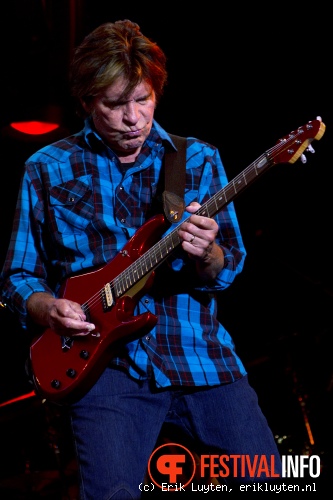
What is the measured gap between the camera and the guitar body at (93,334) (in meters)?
2.41

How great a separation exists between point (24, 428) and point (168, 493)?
450cm

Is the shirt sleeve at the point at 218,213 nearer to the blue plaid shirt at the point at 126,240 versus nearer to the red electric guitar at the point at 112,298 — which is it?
the blue plaid shirt at the point at 126,240

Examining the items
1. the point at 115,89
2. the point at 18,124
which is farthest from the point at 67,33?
the point at 115,89

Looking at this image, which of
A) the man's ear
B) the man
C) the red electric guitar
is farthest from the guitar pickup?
the man's ear

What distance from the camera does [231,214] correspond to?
2.74 meters

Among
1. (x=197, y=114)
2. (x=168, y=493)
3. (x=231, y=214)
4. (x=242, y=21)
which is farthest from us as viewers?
(x=197, y=114)

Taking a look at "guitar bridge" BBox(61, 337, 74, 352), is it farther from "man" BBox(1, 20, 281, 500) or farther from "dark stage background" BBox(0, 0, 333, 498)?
"dark stage background" BBox(0, 0, 333, 498)

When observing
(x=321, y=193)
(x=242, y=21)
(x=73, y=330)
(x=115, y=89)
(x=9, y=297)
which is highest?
(x=242, y=21)

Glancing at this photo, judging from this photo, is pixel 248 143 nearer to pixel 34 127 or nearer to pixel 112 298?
pixel 34 127

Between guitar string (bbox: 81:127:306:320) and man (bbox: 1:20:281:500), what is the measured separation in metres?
0.05

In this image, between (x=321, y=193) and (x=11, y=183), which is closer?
(x=321, y=193)

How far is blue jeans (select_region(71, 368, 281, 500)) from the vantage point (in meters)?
2.24

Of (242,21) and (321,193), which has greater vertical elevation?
(242,21)

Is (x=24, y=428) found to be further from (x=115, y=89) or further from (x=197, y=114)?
(x=115, y=89)
